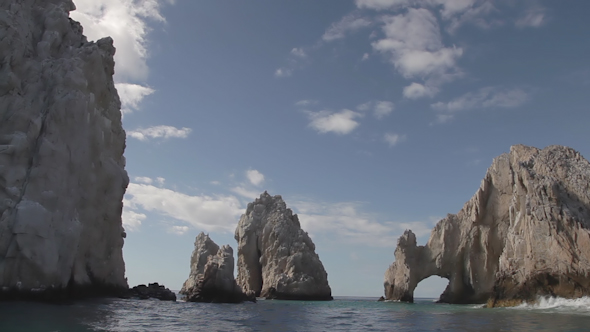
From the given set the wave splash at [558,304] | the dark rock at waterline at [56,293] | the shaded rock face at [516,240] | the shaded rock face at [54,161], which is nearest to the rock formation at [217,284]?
the shaded rock face at [54,161]

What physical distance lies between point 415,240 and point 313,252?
15649mm

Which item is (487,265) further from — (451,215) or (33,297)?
(33,297)

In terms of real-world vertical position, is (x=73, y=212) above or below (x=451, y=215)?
below

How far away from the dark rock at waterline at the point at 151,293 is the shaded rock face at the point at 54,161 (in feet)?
12.0

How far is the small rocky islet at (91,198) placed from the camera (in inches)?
813

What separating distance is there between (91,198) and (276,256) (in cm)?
3686

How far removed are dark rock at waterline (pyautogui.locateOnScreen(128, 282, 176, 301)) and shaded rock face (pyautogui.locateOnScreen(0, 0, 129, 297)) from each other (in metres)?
3.65

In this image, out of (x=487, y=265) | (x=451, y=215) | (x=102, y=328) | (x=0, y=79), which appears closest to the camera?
(x=102, y=328)

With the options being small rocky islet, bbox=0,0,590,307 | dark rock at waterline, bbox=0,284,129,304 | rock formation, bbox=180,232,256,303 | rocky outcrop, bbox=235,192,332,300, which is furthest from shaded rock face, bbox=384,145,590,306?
dark rock at waterline, bbox=0,284,129,304

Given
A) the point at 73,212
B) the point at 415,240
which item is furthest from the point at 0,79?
the point at 415,240

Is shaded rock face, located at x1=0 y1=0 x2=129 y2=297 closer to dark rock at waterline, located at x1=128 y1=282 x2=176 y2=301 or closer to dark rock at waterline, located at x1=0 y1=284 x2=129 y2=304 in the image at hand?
dark rock at waterline, located at x1=0 y1=284 x2=129 y2=304

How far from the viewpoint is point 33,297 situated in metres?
19.6

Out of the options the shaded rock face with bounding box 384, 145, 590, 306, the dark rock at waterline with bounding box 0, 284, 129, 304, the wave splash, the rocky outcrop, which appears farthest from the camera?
the rocky outcrop

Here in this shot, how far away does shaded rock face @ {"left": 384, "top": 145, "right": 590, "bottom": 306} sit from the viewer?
29047 millimetres
